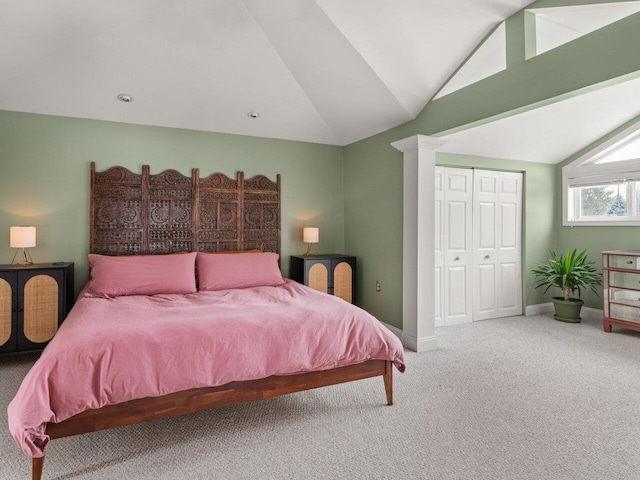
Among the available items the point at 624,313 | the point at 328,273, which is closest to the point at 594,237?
the point at 624,313

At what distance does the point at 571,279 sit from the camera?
4961mm

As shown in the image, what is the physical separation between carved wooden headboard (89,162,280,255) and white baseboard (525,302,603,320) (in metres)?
3.67

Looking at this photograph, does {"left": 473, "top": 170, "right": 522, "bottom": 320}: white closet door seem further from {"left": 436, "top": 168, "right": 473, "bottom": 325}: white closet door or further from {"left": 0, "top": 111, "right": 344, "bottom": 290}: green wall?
{"left": 0, "top": 111, "right": 344, "bottom": 290}: green wall

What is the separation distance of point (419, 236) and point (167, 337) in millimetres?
2561

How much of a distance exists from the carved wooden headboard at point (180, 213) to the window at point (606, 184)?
4.15 metres

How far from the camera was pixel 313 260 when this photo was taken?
450 cm

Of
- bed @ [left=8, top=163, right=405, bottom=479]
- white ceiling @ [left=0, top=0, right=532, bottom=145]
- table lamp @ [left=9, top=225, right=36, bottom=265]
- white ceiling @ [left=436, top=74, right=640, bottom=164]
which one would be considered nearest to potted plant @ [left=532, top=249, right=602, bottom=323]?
white ceiling @ [left=436, top=74, right=640, bottom=164]

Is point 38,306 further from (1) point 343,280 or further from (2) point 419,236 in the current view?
(2) point 419,236

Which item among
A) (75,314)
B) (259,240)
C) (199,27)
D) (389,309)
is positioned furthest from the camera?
(259,240)

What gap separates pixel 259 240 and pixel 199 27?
2.37 meters

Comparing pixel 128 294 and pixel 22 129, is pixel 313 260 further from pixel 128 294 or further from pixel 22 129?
pixel 22 129

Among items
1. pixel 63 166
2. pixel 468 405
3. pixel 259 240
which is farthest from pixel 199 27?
pixel 468 405

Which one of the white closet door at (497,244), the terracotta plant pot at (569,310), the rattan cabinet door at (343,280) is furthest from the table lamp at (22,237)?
the terracotta plant pot at (569,310)

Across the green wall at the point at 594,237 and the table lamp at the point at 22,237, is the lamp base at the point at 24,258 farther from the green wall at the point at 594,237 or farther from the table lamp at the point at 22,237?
the green wall at the point at 594,237
